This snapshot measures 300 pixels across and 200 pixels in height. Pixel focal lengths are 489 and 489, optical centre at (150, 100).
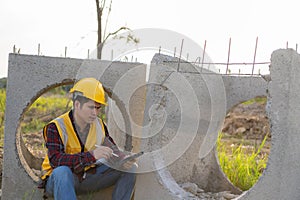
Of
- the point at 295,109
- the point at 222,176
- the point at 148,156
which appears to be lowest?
the point at 222,176

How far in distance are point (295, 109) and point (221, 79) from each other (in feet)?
5.29

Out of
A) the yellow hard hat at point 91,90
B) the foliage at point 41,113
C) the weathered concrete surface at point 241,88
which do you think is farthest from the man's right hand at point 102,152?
the foliage at point 41,113

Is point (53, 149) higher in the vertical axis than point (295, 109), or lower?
lower

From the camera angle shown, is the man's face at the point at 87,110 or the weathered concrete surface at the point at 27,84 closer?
the man's face at the point at 87,110

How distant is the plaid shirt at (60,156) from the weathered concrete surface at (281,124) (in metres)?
1.24

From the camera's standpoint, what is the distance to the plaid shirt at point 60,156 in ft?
11.9

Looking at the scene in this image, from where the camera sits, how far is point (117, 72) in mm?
4516

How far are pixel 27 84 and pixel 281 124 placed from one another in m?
2.30

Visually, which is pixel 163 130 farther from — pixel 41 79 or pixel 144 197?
pixel 41 79

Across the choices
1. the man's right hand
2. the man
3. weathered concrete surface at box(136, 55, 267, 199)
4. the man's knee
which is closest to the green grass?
weathered concrete surface at box(136, 55, 267, 199)

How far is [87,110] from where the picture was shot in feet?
12.2

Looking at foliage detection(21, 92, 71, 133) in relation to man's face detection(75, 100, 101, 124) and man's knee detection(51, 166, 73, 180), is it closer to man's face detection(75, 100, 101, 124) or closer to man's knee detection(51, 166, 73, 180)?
man's face detection(75, 100, 101, 124)

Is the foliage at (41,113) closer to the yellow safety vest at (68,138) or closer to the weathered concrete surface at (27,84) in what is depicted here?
the weathered concrete surface at (27,84)

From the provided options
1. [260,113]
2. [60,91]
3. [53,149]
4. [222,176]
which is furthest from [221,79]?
[60,91]
